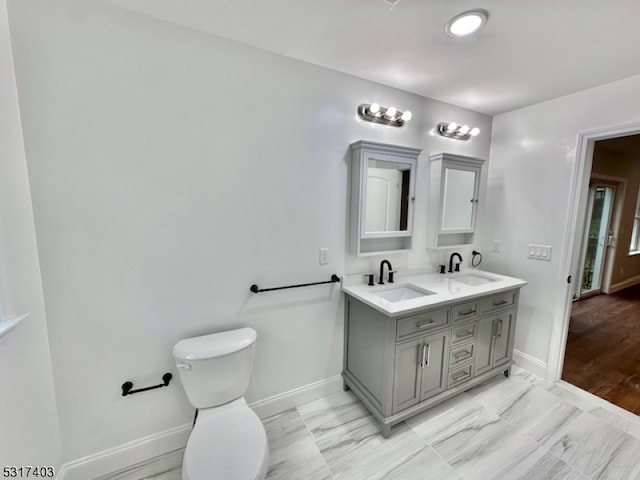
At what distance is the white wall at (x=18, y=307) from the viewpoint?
3.30 feet

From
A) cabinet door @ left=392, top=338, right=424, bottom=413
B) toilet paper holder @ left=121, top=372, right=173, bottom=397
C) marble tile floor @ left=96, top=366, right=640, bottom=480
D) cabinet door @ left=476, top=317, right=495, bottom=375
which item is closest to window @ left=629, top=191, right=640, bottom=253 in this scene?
marble tile floor @ left=96, top=366, right=640, bottom=480

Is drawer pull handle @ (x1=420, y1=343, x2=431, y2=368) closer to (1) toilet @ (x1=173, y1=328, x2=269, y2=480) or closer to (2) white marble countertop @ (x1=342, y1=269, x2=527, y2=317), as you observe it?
(2) white marble countertop @ (x1=342, y1=269, x2=527, y2=317)

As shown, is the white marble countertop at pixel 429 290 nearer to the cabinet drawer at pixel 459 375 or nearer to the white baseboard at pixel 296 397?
the cabinet drawer at pixel 459 375

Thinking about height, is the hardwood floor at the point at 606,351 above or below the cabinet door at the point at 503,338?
below

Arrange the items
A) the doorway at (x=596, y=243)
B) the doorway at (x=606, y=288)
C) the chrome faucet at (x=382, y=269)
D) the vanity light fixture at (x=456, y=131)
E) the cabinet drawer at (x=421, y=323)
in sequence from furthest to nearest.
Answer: the doorway at (x=596, y=243)
the vanity light fixture at (x=456, y=131)
the doorway at (x=606, y=288)
the chrome faucet at (x=382, y=269)
the cabinet drawer at (x=421, y=323)

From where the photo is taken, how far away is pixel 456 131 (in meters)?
2.36

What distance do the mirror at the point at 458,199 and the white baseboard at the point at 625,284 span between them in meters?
4.18

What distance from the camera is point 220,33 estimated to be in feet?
4.83

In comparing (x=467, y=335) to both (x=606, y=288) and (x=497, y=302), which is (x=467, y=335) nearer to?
(x=497, y=302)

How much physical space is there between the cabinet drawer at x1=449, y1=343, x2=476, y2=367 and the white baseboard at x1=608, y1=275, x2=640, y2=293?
4.51m

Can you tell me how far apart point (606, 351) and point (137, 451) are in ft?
13.8

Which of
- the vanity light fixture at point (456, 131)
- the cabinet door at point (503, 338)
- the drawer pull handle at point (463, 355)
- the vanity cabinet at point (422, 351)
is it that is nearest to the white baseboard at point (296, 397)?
the vanity cabinet at point (422, 351)

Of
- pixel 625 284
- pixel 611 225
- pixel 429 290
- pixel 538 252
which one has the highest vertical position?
pixel 611 225

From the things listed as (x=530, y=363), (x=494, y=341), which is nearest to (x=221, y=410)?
(x=494, y=341)
